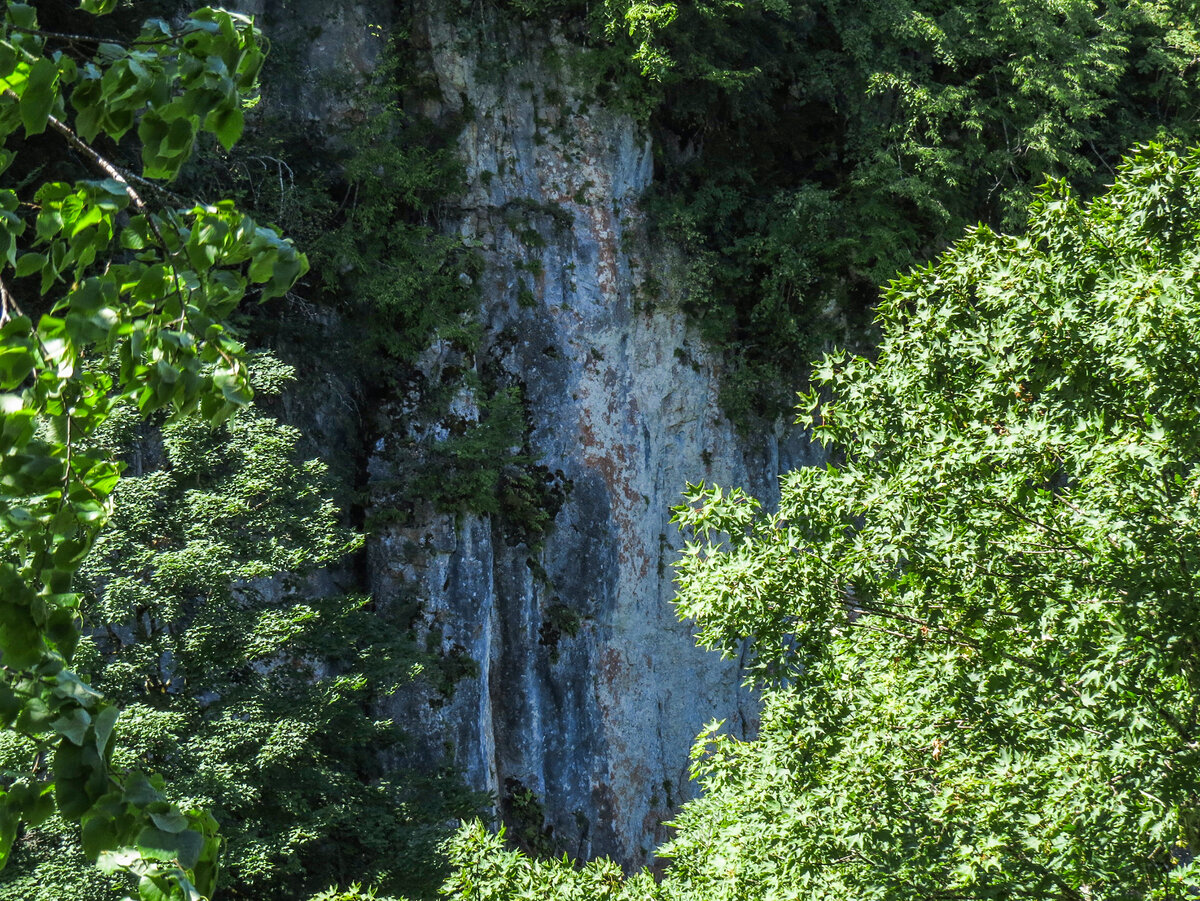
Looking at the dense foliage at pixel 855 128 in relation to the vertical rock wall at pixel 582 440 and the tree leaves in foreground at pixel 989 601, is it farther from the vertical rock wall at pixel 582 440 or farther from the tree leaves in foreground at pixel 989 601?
the tree leaves in foreground at pixel 989 601

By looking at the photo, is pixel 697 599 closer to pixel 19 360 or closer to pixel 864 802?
pixel 864 802

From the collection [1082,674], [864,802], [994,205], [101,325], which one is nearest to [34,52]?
[101,325]

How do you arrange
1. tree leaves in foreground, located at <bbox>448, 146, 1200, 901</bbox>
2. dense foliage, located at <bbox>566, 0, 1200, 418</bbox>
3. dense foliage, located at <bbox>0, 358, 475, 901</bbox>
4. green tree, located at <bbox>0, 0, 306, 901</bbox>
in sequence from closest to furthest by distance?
green tree, located at <bbox>0, 0, 306, 901</bbox>, tree leaves in foreground, located at <bbox>448, 146, 1200, 901</bbox>, dense foliage, located at <bbox>0, 358, 475, 901</bbox>, dense foliage, located at <bbox>566, 0, 1200, 418</bbox>

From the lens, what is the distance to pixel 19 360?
4.54 feet

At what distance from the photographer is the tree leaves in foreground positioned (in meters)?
4.73

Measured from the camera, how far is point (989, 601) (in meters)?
5.72

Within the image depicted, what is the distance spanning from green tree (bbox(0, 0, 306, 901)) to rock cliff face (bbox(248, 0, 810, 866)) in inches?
379

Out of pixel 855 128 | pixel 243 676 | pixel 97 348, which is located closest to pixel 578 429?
pixel 855 128

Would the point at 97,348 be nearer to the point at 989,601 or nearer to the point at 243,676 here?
the point at 989,601

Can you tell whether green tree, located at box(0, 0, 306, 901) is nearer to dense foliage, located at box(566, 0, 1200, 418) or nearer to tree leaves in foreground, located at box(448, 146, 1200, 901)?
tree leaves in foreground, located at box(448, 146, 1200, 901)

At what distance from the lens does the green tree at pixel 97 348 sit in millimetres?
1336

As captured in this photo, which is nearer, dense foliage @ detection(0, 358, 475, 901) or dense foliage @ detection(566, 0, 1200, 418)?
dense foliage @ detection(0, 358, 475, 901)

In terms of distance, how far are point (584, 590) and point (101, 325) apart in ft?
36.3

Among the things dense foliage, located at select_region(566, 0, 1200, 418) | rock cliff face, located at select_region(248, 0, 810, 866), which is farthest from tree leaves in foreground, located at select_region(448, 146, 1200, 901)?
dense foliage, located at select_region(566, 0, 1200, 418)
